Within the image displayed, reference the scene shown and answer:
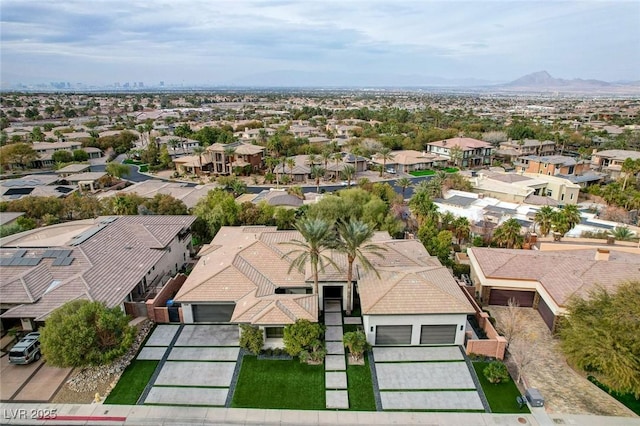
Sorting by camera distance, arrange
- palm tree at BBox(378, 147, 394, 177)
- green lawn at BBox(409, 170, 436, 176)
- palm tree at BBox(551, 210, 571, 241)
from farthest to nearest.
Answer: green lawn at BBox(409, 170, 436, 176) < palm tree at BBox(378, 147, 394, 177) < palm tree at BBox(551, 210, 571, 241)

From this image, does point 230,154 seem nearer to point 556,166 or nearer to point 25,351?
point 25,351

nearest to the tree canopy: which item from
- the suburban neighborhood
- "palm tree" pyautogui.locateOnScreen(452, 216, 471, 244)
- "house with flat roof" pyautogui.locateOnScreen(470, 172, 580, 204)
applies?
the suburban neighborhood

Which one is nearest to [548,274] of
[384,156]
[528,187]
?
[528,187]

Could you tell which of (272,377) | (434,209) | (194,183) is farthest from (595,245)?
(194,183)

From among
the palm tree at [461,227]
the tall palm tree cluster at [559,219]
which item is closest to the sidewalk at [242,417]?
the tall palm tree cluster at [559,219]

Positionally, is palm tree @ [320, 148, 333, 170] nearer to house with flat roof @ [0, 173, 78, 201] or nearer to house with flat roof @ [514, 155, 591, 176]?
house with flat roof @ [514, 155, 591, 176]

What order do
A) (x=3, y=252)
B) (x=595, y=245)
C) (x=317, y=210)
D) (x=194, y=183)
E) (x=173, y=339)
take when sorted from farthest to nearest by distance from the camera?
(x=194, y=183)
(x=317, y=210)
(x=595, y=245)
(x=3, y=252)
(x=173, y=339)

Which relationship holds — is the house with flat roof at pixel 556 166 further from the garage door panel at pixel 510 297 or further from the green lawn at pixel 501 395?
the green lawn at pixel 501 395

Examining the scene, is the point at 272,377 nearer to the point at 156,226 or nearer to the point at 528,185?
the point at 156,226
